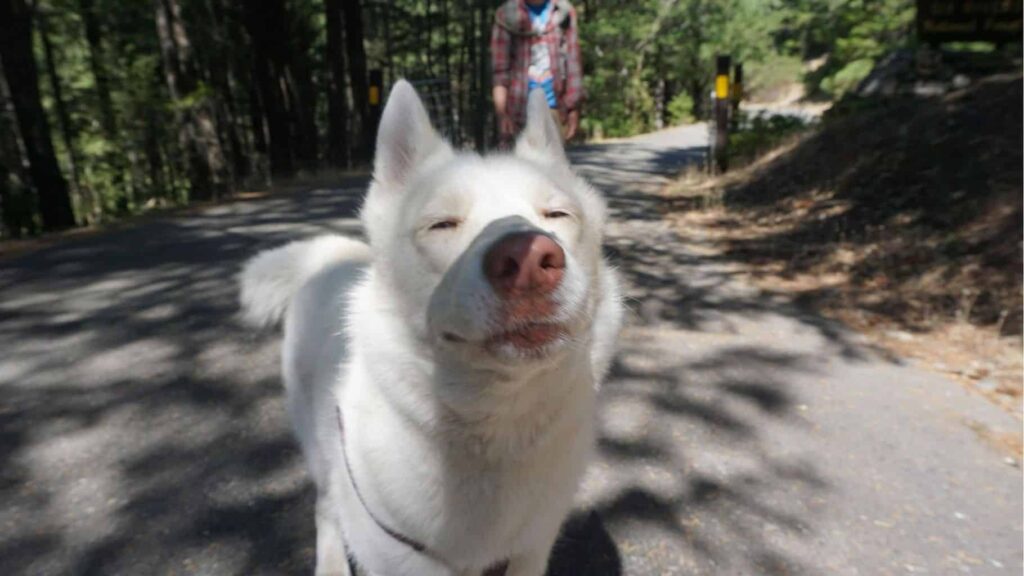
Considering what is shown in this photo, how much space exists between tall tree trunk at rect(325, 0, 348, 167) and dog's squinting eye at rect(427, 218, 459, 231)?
13.4 meters

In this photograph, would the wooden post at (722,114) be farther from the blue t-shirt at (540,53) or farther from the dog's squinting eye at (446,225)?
the dog's squinting eye at (446,225)

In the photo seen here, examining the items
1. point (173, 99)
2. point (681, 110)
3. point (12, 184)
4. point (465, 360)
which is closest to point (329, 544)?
point (465, 360)

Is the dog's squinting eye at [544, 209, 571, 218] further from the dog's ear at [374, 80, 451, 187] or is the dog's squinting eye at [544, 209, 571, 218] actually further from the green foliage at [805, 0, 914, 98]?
the green foliage at [805, 0, 914, 98]

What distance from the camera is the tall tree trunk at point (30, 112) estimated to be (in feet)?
25.6

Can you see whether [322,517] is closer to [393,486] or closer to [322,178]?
[393,486]

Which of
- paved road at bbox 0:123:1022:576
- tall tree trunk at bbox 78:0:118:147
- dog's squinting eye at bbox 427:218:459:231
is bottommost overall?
paved road at bbox 0:123:1022:576

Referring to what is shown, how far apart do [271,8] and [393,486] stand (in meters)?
14.4

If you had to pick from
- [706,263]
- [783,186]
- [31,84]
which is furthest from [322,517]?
[31,84]

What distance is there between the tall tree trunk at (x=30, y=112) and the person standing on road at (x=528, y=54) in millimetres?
6736

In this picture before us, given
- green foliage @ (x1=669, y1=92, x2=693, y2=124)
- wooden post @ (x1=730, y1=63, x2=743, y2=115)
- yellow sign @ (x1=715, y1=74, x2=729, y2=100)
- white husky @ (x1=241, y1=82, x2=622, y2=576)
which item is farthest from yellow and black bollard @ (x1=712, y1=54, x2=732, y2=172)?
green foliage @ (x1=669, y1=92, x2=693, y2=124)

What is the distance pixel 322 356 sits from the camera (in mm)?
2404

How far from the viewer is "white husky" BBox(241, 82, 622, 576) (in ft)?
4.88

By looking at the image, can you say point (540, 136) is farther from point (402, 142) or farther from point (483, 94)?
point (483, 94)

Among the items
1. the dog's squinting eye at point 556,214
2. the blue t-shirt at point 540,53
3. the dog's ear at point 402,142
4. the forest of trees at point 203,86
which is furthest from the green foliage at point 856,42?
the dog's squinting eye at point 556,214
